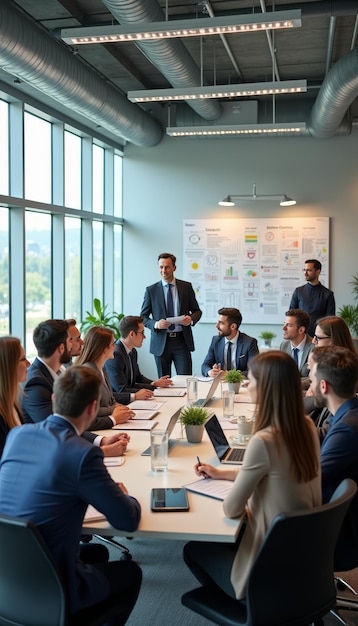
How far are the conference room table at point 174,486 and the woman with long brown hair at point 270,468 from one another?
9cm

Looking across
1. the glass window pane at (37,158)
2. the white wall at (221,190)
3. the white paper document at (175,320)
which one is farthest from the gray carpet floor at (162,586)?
the white wall at (221,190)

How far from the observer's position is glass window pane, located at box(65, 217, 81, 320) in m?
7.79

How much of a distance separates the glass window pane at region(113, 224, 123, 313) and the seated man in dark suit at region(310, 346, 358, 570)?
22.2 ft

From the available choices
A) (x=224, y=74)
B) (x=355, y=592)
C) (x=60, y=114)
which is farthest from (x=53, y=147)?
(x=355, y=592)

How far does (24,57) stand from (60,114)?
2387 mm

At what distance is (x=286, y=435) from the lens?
2.15 metres

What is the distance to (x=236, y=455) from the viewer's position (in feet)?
9.86

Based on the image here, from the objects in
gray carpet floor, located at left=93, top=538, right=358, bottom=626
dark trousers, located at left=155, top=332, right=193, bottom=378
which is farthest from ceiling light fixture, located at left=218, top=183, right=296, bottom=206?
gray carpet floor, located at left=93, top=538, right=358, bottom=626

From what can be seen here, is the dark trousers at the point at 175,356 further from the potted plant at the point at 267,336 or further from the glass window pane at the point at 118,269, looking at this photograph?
the glass window pane at the point at 118,269

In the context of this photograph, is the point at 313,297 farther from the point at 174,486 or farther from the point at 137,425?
the point at 174,486

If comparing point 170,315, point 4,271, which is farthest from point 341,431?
point 4,271

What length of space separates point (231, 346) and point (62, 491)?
146 inches

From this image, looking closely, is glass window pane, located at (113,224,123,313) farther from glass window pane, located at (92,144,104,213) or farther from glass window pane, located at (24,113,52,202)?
glass window pane, located at (24,113,52,202)

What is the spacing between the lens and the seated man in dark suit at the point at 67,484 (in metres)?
1.95
